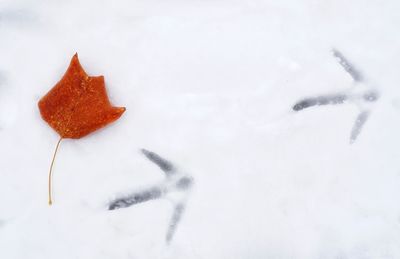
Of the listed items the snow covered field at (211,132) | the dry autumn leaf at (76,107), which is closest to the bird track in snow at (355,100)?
the snow covered field at (211,132)

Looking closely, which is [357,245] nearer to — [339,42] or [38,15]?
[339,42]

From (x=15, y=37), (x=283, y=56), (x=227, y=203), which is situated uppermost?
(x=15, y=37)

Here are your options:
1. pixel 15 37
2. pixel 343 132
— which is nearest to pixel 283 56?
pixel 343 132

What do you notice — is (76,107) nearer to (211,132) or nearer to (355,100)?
(211,132)

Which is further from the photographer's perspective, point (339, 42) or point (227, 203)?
point (339, 42)

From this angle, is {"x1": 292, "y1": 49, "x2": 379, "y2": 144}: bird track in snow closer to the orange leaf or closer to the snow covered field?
the snow covered field

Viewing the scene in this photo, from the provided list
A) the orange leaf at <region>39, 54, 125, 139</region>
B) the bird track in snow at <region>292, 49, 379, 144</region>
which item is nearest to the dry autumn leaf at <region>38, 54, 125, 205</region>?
the orange leaf at <region>39, 54, 125, 139</region>

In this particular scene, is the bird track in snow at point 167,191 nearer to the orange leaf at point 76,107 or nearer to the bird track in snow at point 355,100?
the orange leaf at point 76,107
